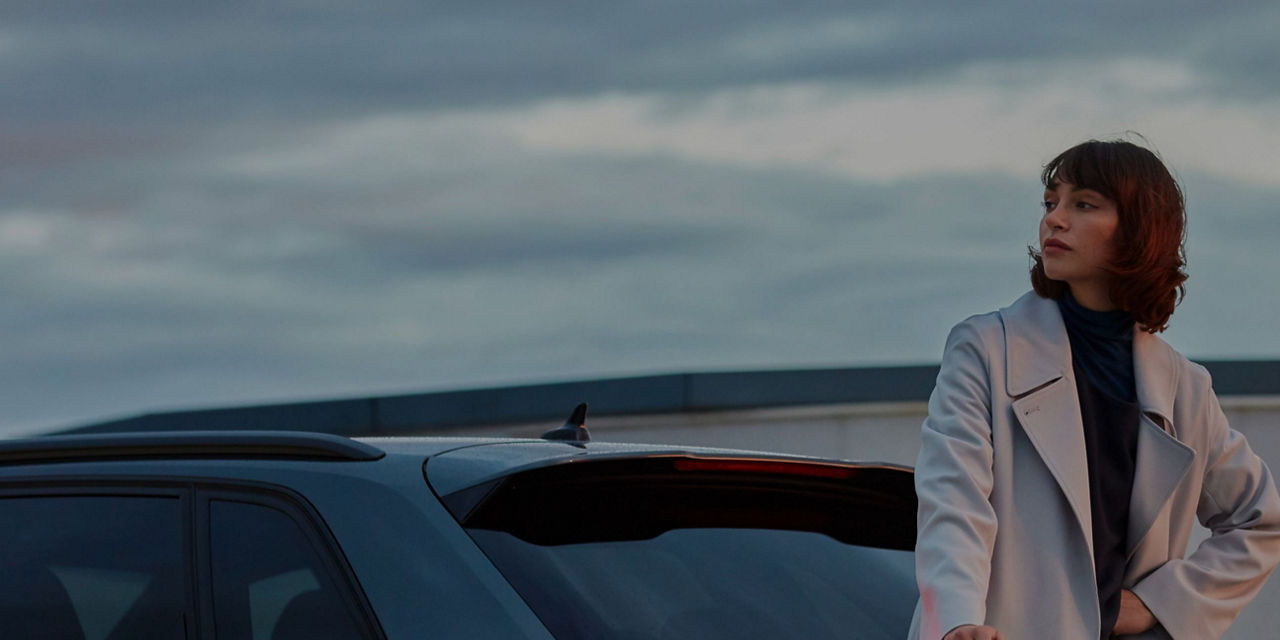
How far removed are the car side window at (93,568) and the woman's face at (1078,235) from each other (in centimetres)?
180

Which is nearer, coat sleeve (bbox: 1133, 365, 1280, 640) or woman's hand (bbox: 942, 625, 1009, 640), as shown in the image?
woman's hand (bbox: 942, 625, 1009, 640)

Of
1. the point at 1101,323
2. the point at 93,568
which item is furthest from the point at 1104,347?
Answer: the point at 93,568

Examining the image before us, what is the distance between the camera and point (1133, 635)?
3.17 m

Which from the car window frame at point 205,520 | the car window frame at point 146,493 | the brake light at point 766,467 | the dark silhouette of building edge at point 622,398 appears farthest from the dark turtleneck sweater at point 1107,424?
the dark silhouette of building edge at point 622,398

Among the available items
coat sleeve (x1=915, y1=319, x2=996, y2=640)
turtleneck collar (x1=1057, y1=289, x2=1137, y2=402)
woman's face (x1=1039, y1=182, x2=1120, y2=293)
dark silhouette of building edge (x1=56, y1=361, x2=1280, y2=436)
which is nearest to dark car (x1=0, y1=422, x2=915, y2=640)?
coat sleeve (x1=915, y1=319, x2=996, y2=640)

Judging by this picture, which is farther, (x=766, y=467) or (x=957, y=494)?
(x=766, y=467)

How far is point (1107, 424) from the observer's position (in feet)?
10.5

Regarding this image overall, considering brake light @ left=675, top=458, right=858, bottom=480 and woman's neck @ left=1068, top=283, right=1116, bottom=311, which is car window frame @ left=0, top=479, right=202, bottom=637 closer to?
brake light @ left=675, top=458, right=858, bottom=480

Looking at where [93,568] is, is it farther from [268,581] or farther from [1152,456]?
[1152,456]

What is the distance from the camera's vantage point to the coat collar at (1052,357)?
3.16m

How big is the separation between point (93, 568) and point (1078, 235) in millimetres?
2155

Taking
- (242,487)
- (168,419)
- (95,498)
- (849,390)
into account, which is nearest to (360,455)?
(242,487)

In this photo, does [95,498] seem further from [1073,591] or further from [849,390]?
[849,390]

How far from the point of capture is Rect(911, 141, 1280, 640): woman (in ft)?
10.1
